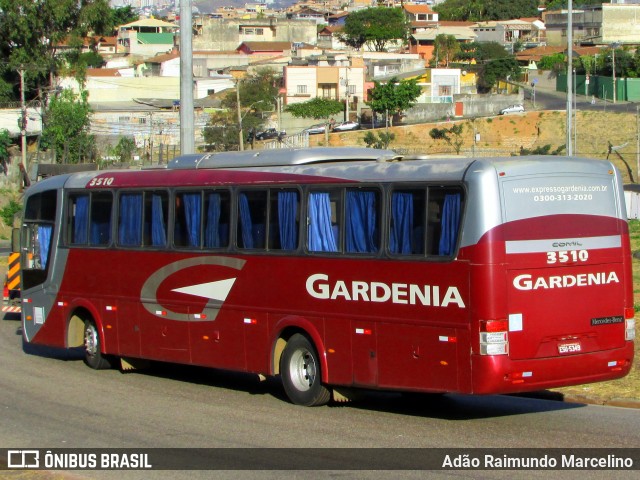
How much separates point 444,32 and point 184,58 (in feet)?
407

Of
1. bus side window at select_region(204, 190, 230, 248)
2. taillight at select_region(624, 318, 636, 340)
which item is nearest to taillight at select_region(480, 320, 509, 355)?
taillight at select_region(624, 318, 636, 340)

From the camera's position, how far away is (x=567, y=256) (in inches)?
450

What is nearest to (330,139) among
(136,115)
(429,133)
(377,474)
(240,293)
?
(429,133)

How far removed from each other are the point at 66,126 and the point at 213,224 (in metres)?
55.8

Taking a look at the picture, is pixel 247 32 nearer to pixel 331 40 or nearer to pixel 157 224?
pixel 331 40

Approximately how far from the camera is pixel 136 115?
78812 millimetres

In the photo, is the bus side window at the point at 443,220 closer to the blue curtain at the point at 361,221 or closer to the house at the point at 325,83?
the blue curtain at the point at 361,221

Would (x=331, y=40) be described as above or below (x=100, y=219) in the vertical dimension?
above

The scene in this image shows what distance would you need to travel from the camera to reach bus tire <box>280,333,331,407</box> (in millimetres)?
13211

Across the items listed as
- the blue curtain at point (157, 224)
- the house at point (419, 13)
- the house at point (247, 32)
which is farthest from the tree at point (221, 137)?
the house at point (419, 13)

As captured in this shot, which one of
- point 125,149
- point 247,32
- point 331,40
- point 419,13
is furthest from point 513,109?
point 419,13

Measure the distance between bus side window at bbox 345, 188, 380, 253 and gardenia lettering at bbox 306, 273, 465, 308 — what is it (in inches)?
17.1

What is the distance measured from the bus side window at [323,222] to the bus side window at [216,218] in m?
1.65

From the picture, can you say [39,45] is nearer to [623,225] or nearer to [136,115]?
[136,115]
